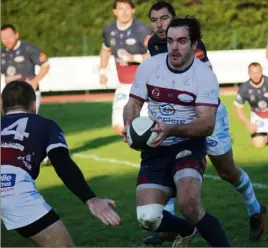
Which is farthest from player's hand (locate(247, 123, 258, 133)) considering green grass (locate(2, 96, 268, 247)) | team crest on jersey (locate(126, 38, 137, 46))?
team crest on jersey (locate(126, 38, 137, 46))

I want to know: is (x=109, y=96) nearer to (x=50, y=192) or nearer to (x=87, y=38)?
(x=87, y=38)

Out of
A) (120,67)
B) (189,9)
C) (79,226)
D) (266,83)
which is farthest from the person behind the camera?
(189,9)

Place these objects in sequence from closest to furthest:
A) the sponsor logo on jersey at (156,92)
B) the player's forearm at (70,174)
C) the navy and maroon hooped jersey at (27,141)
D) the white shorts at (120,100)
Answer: the player's forearm at (70,174)
the navy and maroon hooped jersey at (27,141)
the sponsor logo on jersey at (156,92)
the white shorts at (120,100)

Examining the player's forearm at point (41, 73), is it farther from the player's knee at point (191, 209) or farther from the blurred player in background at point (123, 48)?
the player's knee at point (191, 209)

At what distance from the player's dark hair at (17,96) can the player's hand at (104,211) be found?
0.98m

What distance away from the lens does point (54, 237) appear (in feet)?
18.7

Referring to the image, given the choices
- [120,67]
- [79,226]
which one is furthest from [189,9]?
[79,226]

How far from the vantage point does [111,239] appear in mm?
8125

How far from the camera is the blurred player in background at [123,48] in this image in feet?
42.7

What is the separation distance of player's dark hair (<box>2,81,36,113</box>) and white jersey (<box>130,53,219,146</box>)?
4.51ft

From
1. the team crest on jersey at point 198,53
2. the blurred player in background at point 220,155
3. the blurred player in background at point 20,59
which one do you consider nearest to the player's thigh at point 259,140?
the blurred player in background at point 20,59

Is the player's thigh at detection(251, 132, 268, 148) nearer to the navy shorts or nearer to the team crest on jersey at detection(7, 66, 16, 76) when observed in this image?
the team crest on jersey at detection(7, 66, 16, 76)

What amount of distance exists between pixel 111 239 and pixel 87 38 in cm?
2324

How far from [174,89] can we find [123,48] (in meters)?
6.60
